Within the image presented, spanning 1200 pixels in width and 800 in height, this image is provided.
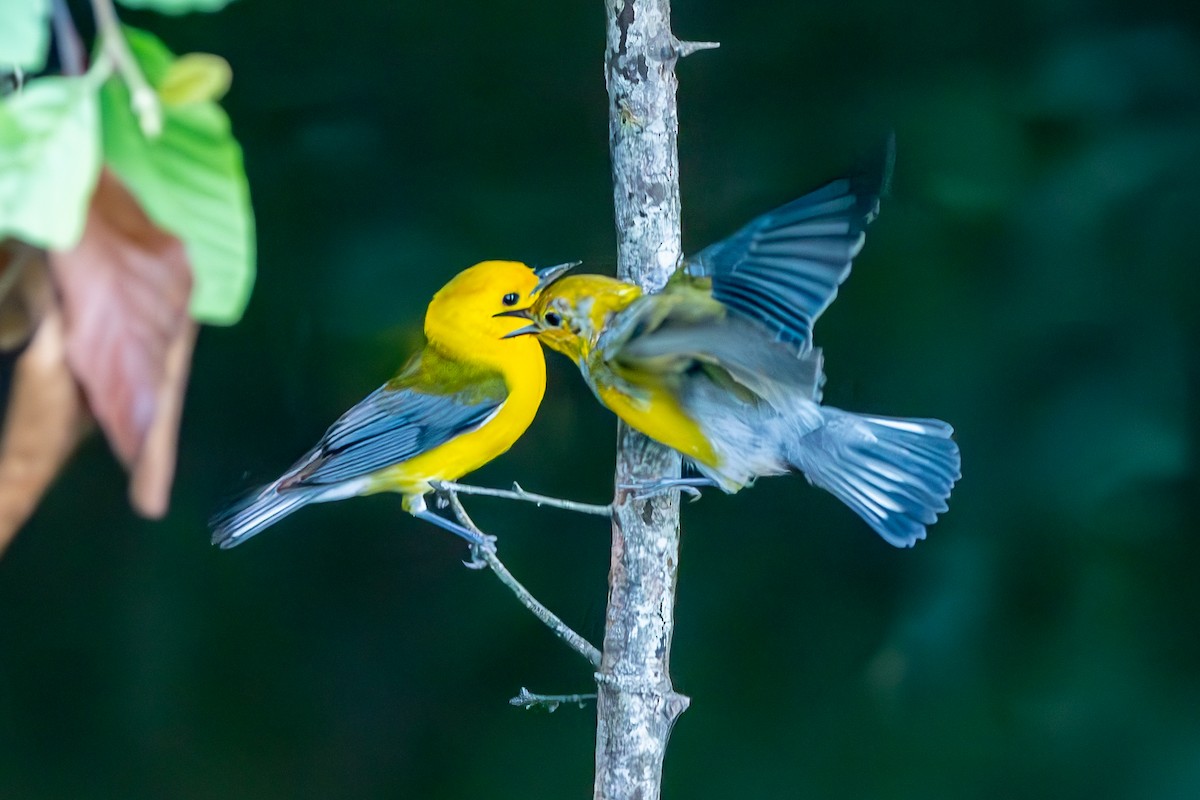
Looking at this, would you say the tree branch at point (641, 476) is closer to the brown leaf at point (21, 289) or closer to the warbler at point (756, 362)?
the warbler at point (756, 362)

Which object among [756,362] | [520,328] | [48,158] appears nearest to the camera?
[48,158]

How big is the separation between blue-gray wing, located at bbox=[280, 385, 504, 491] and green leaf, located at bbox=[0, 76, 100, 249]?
45cm

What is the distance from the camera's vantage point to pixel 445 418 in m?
0.75

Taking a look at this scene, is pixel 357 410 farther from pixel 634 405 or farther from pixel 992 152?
pixel 992 152

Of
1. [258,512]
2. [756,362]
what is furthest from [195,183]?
[258,512]

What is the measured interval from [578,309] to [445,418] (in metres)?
0.14

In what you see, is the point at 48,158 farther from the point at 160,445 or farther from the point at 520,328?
the point at 520,328

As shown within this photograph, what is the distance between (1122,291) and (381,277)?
573 millimetres

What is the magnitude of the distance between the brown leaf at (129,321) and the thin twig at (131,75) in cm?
3

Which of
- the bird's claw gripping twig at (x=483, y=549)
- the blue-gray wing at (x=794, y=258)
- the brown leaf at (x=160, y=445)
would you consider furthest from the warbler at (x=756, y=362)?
the brown leaf at (x=160, y=445)

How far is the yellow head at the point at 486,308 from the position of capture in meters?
0.72

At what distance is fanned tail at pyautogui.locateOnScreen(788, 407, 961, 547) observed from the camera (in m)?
0.73

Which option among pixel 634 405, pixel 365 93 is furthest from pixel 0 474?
pixel 365 93

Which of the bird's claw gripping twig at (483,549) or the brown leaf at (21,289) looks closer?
the brown leaf at (21,289)
